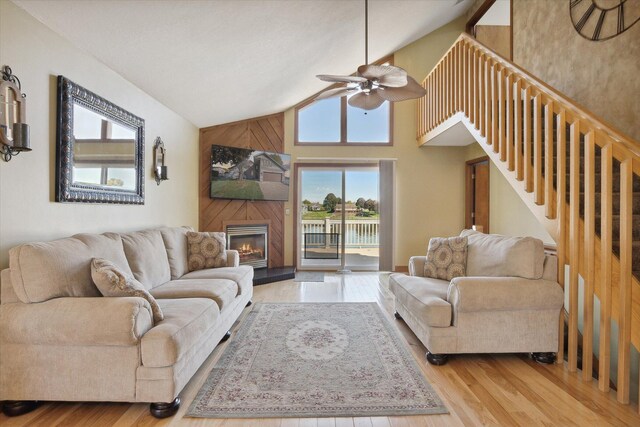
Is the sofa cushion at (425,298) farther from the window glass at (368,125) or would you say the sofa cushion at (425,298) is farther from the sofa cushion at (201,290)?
the window glass at (368,125)

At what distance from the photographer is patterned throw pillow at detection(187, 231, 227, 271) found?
3.94m

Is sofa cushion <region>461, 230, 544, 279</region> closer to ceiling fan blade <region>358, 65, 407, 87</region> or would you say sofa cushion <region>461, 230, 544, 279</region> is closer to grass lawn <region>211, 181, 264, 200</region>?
ceiling fan blade <region>358, 65, 407, 87</region>

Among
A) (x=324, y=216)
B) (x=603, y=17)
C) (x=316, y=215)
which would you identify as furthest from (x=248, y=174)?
(x=603, y=17)

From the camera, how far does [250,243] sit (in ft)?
20.3

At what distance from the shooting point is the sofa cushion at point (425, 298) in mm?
2607

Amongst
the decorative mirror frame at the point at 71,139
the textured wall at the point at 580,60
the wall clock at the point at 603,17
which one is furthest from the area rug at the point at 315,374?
the wall clock at the point at 603,17

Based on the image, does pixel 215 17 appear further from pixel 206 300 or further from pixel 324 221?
pixel 324 221

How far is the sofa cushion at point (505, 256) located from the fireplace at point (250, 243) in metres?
3.76

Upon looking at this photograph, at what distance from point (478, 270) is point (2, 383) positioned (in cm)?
357

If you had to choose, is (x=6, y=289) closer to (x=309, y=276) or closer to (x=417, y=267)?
(x=417, y=267)

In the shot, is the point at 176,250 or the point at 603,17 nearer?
the point at 603,17

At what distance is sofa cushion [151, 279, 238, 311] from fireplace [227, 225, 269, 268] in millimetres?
2722

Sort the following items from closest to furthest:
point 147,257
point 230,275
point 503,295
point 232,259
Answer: point 503,295 → point 147,257 → point 230,275 → point 232,259

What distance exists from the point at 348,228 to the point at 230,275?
3439mm
